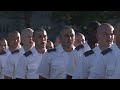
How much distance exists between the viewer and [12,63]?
5621mm

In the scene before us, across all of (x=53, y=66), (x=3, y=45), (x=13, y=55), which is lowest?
(x=53, y=66)

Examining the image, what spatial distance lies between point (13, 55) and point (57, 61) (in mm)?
1098

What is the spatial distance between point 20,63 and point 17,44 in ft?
2.00

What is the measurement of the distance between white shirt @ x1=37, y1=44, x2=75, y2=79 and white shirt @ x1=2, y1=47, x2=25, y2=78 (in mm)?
782

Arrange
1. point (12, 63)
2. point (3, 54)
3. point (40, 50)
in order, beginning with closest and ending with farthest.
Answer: point (40, 50), point (12, 63), point (3, 54)

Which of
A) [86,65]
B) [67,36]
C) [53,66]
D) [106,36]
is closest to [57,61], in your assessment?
[53,66]

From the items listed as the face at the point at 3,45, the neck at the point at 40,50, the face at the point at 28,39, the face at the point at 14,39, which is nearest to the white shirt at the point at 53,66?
the neck at the point at 40,50

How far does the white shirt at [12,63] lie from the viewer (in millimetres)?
5496

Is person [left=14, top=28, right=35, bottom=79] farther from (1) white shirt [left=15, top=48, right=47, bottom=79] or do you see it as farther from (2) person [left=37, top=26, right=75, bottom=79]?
(2) person [left=37, top=26, right=75, bottom=79]

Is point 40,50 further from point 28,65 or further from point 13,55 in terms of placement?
point 13,55

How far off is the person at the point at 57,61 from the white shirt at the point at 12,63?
0.77m

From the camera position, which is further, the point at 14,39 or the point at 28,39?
the point at 14,39
